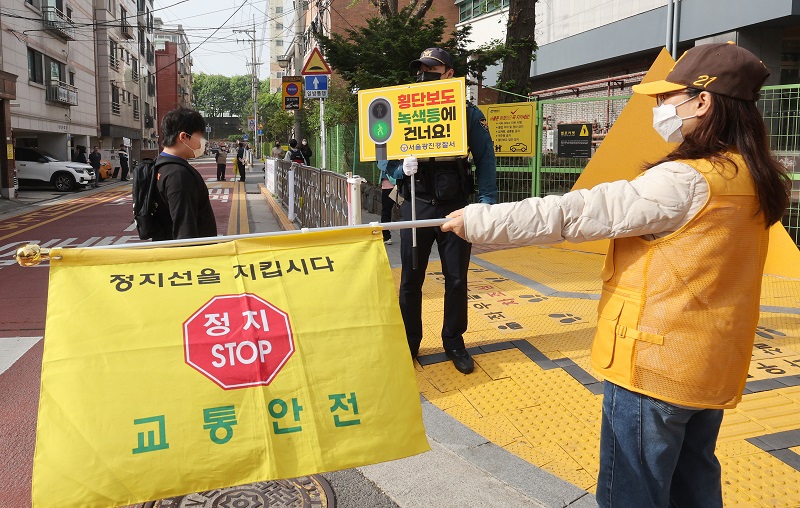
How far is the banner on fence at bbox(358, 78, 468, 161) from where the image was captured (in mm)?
4328

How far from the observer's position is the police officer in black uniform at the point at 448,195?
459 centimetres

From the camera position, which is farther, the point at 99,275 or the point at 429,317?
the point at 429,317

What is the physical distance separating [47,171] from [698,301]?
1109 inches

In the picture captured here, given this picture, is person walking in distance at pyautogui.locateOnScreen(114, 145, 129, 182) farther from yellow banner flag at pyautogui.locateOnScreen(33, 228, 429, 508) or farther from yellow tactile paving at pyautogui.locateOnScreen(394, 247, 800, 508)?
yellow banner flag at pyautogui.locateOnScreen(33, 228, 429, 508)

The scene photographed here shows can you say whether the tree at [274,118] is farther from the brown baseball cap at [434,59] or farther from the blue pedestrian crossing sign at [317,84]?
the brown baseball cap at [434,59]

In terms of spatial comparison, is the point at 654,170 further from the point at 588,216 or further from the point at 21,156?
the point at 21,156

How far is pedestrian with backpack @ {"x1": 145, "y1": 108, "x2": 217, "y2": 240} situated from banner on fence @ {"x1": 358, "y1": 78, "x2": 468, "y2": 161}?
1.12 meters

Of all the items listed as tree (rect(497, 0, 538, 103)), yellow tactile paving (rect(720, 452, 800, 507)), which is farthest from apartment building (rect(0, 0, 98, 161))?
yellow tactile paving (rect(720, 452, 800, 507))

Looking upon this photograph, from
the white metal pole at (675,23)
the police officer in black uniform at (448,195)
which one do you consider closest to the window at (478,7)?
the white metal pole at (675,23)

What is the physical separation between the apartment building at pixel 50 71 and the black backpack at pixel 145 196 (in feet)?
68.0

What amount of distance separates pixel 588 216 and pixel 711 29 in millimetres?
17064

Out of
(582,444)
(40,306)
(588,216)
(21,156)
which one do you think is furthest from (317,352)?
(21,156)

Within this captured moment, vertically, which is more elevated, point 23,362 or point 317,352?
point 317,352

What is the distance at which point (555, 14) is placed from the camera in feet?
79.0
